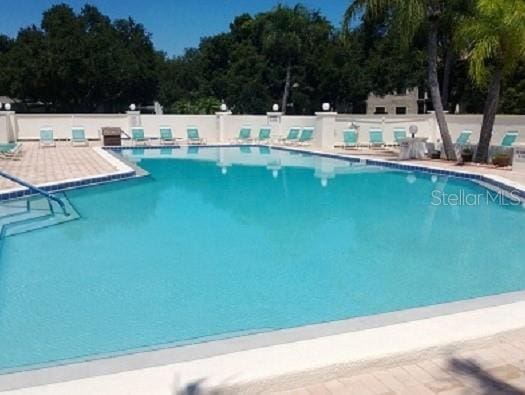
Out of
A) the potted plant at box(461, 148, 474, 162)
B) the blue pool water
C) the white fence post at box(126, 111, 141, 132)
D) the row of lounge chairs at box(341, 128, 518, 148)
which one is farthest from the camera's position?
the white fence post at box(126, 111, 141, 132)

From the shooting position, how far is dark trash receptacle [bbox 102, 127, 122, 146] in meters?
20.8

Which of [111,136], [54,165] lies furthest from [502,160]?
[111,136]

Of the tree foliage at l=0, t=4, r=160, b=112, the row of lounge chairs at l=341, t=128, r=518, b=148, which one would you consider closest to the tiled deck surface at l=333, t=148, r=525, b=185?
the row of lounge chairs at l=341, t=128, r=518, b=148

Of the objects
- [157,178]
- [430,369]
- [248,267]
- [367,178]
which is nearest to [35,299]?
[248,267]

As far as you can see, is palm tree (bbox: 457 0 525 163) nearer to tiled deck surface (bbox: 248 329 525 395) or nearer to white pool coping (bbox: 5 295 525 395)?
white pool coping (bbox: 5 295 525 395)

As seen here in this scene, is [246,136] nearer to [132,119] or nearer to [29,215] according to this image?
[132,119]

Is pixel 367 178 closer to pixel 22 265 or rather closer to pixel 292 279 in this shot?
pixel 292 279

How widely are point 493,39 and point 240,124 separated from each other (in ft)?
42.2

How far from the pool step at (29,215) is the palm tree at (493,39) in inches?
413

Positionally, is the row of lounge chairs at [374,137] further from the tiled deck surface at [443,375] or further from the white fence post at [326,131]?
the tiled deck surface at [443,375]

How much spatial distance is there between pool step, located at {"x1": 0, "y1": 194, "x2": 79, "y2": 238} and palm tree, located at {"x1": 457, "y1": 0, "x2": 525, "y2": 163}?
1049 cm

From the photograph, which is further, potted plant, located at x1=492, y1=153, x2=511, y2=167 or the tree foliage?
the tree foliage

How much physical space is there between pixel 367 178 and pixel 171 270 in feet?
28.8

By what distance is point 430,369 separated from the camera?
337 centimetres
